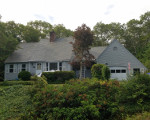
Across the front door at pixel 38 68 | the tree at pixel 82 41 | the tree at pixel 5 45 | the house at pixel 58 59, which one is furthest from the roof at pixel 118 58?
the tree at pixel 5 45

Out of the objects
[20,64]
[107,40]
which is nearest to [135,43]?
[107,40]

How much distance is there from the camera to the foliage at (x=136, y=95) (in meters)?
6.64

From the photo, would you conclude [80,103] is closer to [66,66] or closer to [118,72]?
[66,66]

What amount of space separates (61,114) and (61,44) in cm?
1940

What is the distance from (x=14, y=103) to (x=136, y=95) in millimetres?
6287

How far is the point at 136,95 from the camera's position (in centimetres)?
692

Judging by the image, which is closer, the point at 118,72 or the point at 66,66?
the point at 66,66

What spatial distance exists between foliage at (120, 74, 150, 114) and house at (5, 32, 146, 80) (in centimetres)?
1200

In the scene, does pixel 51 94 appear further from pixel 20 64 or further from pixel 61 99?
pixel 20 64

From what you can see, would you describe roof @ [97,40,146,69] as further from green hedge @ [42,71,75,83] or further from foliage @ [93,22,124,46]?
foliage @ [93,22,124,46]

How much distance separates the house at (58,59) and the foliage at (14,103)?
35.0 feet

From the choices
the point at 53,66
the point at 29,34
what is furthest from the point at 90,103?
the point at 29,34

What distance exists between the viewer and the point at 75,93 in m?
6.11

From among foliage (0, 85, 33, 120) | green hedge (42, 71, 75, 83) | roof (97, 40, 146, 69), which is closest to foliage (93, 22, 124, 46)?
roof (97, 40, 146, 69)
